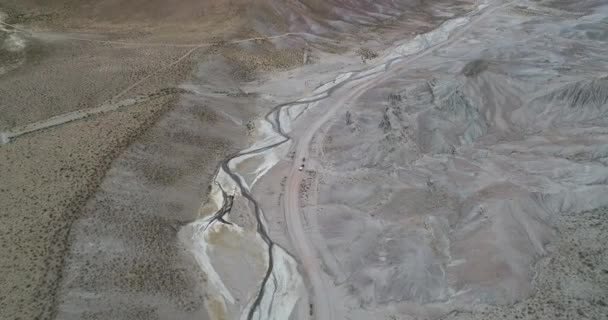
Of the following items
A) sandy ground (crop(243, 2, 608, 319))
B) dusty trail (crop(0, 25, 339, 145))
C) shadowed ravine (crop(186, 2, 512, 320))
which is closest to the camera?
sandy ground (crop(243, 2, 608, 319))

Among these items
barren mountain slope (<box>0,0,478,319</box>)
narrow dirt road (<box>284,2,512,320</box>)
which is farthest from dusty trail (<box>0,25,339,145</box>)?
narrow dirt road (<box>284,2,512,320</box>)

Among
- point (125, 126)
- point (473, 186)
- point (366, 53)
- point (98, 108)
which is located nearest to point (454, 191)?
point (473, 186)

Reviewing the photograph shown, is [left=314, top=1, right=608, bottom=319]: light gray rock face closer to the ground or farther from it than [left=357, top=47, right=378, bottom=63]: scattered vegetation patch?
closer to the ground

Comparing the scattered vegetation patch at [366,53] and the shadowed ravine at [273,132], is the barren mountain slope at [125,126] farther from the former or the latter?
the scattered vegetation patch at [366,53]

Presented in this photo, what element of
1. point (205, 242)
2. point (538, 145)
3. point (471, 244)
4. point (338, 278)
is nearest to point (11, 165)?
point (205, 242)

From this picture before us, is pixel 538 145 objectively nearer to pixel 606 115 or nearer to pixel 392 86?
pixel 606 115

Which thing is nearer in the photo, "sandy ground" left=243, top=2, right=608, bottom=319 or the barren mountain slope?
A: the barren mountain slope

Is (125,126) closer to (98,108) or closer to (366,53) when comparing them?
(98,108)

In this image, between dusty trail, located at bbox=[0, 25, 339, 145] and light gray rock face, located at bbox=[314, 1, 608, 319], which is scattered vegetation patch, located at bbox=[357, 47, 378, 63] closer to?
light gray rock face, located at bbox=[314, 1, 608, 319]

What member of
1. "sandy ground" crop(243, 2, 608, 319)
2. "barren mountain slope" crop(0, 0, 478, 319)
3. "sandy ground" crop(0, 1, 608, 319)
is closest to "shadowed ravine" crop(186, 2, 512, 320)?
"sandy ground" crop(0, 1, 608, 319)

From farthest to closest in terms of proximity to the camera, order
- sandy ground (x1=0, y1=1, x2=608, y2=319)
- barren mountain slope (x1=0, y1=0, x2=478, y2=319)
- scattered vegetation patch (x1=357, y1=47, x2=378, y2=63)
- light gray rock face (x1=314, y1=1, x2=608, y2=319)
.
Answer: scattered vegetation patch (x1=357, y1=47, x2=378, y2=63)
light gray rock face (x1=314, y1=1, x2=608, y2=319)
sandy ground (x1=0, y1=1, x2=608, y2=319)
barren mountain slope (x1=0, y1=0, x2=478, y2=319)

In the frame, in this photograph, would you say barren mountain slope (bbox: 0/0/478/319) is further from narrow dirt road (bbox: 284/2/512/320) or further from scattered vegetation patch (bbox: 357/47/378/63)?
narrow dirt road (bbox: 284/2/512/320)
